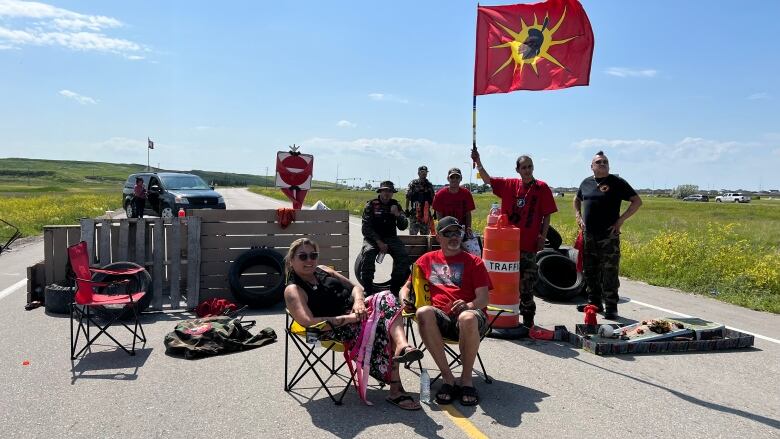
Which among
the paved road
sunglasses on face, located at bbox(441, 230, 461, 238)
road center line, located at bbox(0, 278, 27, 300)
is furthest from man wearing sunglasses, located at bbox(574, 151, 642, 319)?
road center line, located at bbox(0, 278, 27, 300)

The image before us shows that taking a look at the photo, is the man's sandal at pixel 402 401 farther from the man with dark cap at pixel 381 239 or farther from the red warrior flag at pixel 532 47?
the man with dark cap at pixel 381 239

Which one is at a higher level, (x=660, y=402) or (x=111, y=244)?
(x=111, y=244)

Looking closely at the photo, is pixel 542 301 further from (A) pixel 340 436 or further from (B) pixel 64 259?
(B) pixel 64 259

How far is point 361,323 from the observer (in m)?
4.59

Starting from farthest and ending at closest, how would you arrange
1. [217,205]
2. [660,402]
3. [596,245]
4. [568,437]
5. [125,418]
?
[217,205]
[596,245]
[660,402]
[125,418]
[568,437]

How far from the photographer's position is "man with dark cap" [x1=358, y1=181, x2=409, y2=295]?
8703mm

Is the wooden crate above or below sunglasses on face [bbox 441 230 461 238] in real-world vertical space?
below

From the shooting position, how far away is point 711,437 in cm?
390

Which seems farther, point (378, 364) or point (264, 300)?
point (264, 300)

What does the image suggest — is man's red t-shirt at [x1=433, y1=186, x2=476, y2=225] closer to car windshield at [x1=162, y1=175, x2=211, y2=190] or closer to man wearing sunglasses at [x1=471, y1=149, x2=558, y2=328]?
man wearing sunglasses at [x1=471, y1=149, x2=558, y2=328]

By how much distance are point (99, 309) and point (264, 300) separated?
2.06 metres

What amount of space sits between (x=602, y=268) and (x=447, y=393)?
159 inches

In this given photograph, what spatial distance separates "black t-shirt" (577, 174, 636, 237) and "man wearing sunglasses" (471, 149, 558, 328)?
3.29 feet

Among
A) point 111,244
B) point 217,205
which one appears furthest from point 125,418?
point 217,205
